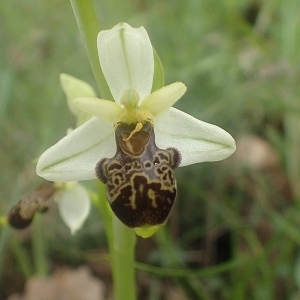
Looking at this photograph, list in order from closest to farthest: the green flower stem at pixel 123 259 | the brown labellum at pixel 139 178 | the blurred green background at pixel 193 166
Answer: the brown labellum at pixel 139 178 < the green flower stem at pixel 123 259 < the blurred green background at pixel 193 166

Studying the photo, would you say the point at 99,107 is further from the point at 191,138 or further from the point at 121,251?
the point at 121,251

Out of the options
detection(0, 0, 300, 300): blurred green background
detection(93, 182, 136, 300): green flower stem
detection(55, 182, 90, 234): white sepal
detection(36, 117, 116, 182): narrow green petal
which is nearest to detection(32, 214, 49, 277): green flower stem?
detection(0, 0, 300, 300): blurred green background

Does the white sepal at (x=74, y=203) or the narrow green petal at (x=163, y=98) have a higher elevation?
the narrow green petal at (x=163, y=98)

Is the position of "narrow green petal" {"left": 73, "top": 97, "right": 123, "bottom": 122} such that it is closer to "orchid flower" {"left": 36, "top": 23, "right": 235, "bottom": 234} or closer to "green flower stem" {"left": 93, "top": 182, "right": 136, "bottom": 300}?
"orchid flower" {"left": 36, "top": 23, "right": 235, "bottom": 234}

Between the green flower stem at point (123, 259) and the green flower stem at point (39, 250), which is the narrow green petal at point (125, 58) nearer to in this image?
the green flower stem at point (123, 259)

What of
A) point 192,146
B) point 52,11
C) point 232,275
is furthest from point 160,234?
point 52,11

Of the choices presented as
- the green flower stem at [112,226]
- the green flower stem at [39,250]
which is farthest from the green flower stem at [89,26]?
the green flower stem at [39,250]

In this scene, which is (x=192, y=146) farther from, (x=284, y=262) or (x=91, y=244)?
(x=91, y=244)

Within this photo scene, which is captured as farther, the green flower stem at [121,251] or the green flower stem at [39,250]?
the green flower stem at [39,250]
